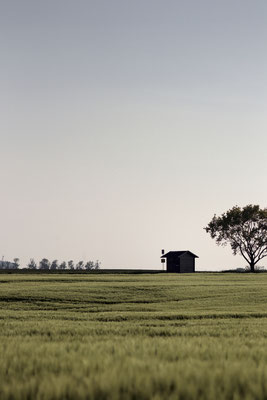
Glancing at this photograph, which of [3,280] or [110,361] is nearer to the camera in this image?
[110,361]

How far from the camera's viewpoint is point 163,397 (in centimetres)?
478

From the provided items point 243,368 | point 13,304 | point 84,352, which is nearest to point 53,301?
point 13,304

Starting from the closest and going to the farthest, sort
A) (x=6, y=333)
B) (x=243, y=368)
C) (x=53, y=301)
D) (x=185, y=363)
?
(x=243, y=368)
(x=185, y=363)
(x=6, y=333)
(x=53, y=301)

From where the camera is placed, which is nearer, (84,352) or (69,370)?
(69,370)

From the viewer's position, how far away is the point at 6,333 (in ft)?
50.0

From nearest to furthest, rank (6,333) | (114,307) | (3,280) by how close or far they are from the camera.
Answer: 1. (6,333)
2. (114,307)
3. (3,280)

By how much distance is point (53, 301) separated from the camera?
37.9 metres

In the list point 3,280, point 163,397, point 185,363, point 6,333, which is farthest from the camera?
point 3,280

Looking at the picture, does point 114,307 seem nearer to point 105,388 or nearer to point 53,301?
point 53,301

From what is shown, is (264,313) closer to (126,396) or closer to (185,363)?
(185,363)

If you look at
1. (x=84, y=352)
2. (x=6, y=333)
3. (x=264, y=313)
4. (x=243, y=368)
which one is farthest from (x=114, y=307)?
(x=243, y=368)

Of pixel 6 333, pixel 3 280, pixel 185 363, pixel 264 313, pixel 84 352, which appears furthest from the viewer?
pixel 3 280

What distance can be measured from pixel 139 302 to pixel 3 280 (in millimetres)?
25098

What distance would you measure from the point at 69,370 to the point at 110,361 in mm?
591
